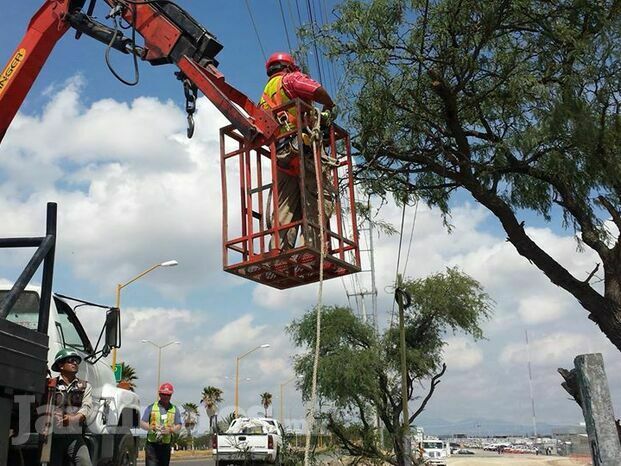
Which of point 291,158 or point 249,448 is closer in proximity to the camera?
point 291,158

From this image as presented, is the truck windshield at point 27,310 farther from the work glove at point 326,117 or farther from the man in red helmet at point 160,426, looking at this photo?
the work glove at point 326,117

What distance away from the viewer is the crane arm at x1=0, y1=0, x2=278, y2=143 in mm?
7543

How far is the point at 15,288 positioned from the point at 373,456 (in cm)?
1495

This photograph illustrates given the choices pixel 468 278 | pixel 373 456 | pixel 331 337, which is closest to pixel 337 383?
pixel 331 337

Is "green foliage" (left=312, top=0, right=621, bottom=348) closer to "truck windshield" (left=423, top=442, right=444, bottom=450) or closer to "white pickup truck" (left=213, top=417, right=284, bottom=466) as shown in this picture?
"white pickup truck" (left=213, top=417, right=284, bottom=466)

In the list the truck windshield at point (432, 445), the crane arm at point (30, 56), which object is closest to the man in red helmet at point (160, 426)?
the crane arm at point (30, 56)

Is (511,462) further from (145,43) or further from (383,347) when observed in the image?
(145,43)

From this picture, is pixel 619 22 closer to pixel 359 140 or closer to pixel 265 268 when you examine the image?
pixel 359 140

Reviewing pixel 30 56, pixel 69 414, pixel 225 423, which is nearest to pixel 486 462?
pixel 225 423

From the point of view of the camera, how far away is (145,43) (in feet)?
26.5

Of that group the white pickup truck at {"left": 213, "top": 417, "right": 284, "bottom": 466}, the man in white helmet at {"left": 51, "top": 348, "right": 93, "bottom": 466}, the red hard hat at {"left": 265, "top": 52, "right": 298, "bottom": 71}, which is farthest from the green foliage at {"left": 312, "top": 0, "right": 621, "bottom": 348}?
the white pickup truck at {"left": 213, "top": 417, "right": 284, "bottom": 466}

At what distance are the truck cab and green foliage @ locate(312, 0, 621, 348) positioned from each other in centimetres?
532

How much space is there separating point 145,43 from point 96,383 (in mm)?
3950

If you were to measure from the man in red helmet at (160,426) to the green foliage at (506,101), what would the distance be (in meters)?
4.90
